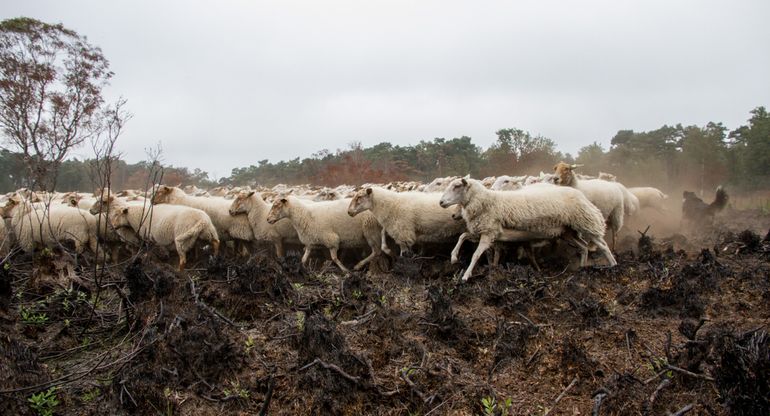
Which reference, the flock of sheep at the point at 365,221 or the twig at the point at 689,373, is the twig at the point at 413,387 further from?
the flock of sheep at the point at 365,221

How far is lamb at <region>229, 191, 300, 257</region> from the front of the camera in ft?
38.6

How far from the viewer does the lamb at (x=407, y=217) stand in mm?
9773

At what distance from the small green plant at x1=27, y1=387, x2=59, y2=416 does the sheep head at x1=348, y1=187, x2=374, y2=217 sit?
659 centimetres

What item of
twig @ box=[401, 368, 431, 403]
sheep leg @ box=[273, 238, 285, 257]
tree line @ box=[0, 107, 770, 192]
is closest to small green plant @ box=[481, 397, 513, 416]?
twig @ box=[401, 368, 431, 403]

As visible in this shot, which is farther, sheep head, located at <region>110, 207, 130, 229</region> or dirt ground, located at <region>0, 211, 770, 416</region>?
sheep head, located at <region>110, 207, 130, 229</region>

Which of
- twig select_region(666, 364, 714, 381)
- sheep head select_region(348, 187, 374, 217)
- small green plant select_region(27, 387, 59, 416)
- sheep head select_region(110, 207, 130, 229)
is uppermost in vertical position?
sheep head select_region(348, 187, 374, 217)

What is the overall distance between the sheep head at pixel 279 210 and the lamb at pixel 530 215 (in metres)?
4.09

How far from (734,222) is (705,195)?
794 inches

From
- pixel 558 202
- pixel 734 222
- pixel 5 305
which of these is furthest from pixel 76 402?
pixel 734 222

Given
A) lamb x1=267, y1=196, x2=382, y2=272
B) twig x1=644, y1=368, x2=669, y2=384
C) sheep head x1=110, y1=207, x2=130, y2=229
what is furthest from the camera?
lamb x1=267, y1=196, x2=382, y2=272

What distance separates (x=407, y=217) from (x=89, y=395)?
21.5 ft

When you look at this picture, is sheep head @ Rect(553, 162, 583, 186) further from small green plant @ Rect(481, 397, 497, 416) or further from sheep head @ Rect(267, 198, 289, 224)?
small green plant @ Rect(481, 397, 497, 416)

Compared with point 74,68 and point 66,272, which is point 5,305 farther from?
point 74,68

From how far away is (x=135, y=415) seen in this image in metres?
3.87
